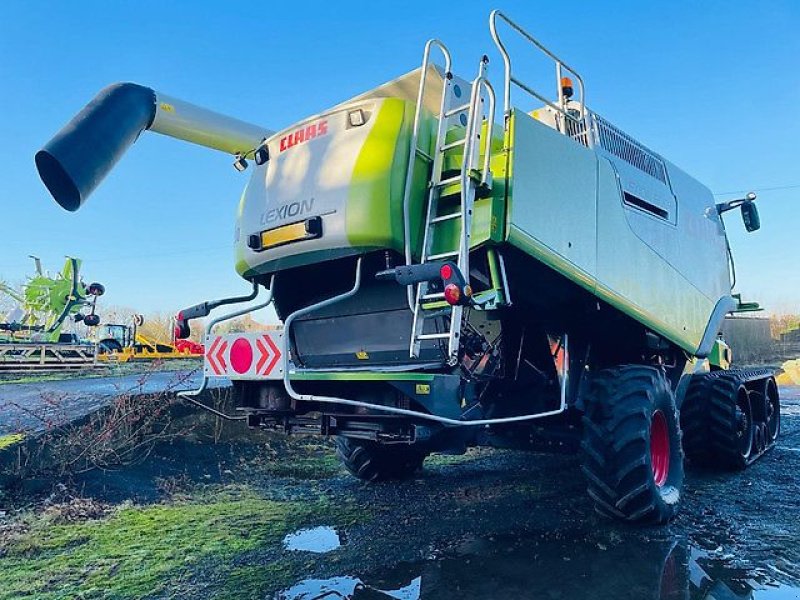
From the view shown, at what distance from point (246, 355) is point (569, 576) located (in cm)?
227

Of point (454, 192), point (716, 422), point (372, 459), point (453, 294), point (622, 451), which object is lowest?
point (372, 459)

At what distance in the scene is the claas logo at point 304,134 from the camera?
13.8 feet

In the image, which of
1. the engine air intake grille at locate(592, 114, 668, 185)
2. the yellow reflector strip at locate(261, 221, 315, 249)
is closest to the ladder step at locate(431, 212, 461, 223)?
the yellow reflector strip at locate(261, 221, 315, 249)

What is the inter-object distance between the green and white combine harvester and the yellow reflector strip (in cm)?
1

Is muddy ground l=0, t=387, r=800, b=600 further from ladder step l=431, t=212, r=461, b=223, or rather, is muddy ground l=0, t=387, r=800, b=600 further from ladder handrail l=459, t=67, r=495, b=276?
ladder step l=431, t=212, r=461, b=223

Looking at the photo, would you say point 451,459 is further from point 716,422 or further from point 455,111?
point 455,111

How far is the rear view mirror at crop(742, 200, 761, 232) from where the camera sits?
6.96 meters

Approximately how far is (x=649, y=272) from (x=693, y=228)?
152 centimetres

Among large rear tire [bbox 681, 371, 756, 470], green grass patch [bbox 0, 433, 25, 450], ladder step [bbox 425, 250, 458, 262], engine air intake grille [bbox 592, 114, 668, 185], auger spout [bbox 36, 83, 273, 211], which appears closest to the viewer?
ladder step [bbox 425, 250, 458, 262]

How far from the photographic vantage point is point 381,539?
13.3ft

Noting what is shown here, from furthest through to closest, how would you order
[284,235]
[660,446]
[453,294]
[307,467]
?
[307,467]
[660,446]
[284,235]
[453,294]

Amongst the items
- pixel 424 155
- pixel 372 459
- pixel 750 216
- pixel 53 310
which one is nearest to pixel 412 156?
pixel 424 155

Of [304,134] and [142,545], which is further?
[304,134]

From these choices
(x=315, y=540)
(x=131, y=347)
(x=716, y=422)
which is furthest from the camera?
(x=131, y=347)
